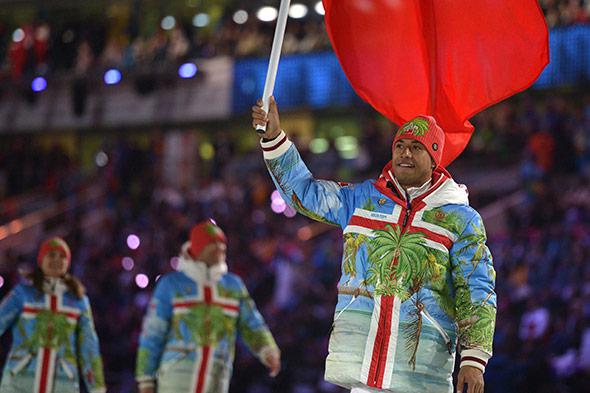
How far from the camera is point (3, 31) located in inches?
1025

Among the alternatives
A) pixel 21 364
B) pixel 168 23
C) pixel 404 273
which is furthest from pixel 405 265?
pixel 168 23

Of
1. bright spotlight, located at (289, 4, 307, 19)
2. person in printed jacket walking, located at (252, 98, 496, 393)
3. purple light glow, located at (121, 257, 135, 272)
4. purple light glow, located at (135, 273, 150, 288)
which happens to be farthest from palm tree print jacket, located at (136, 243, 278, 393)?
bright spotlight, located at (289, 4, 307, 19)

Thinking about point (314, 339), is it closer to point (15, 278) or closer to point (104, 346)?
point (104, 346)

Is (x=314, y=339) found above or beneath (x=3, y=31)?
beneath

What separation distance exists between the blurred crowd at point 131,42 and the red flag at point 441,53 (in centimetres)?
1449

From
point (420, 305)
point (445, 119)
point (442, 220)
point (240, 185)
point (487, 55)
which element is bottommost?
point (420, 305)

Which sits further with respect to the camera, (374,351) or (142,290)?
(142,290)

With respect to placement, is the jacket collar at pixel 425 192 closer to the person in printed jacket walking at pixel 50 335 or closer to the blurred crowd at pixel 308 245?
the person in printed jacket walking at pixel 50 335

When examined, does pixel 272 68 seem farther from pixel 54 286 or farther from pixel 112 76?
pixel 112 76

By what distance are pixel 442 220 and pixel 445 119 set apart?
1.02 meters

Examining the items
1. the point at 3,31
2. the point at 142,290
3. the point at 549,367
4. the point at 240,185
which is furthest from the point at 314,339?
the point at 3,31

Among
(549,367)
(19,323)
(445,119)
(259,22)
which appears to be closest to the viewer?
(445,119)

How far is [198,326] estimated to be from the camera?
8945 millimetres

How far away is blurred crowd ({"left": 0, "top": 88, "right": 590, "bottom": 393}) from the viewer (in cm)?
1177
